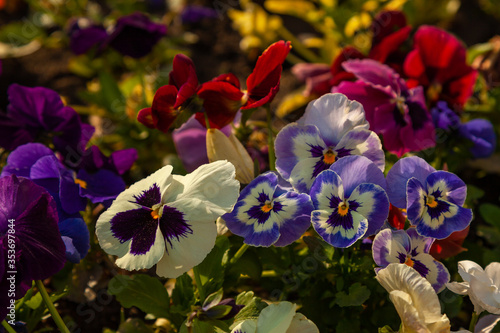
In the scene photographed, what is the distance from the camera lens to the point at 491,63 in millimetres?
1657

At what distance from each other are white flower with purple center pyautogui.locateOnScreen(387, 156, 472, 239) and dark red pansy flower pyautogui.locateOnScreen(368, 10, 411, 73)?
1.96ft

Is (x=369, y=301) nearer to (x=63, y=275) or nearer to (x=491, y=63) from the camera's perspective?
(x=63, y=275)

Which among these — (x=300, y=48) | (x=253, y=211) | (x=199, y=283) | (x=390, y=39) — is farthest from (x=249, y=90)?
(x=300, y=48)

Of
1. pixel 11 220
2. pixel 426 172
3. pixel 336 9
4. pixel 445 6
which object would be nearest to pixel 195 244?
pixel 11 220

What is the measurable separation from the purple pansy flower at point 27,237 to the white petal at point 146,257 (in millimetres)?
99

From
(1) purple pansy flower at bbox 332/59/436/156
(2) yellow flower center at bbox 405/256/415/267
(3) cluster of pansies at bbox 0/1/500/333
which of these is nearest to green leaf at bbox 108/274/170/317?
(3) cluster of pansies at bbox 0/1/500/333

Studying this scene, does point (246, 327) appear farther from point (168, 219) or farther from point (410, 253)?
point (410, 253)

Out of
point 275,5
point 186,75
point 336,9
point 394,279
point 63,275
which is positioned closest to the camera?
point 394,279

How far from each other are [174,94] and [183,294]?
0.38 m

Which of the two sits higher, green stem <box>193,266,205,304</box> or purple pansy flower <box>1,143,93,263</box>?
purple pansy flower <box>1,143,93,263</box>

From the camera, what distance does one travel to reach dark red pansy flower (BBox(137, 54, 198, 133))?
3.10 ft

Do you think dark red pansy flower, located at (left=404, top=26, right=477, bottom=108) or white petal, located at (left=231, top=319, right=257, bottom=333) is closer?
white petal, located at (left=231, top=319, right=257, bottom=333)

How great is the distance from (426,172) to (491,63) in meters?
0.93

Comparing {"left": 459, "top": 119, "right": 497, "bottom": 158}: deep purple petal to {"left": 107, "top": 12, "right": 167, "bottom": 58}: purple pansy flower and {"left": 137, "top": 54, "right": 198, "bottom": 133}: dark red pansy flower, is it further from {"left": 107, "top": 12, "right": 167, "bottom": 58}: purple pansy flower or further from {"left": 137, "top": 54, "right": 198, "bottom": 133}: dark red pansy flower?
{"left": 107, "top": 12, "right": 167, "bottom": 58}: purple pansy flower
